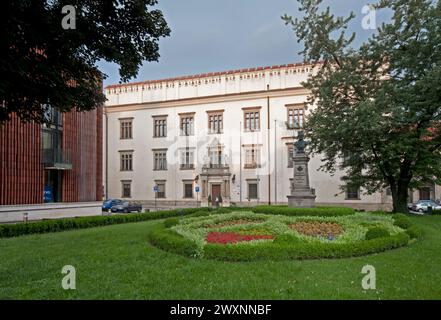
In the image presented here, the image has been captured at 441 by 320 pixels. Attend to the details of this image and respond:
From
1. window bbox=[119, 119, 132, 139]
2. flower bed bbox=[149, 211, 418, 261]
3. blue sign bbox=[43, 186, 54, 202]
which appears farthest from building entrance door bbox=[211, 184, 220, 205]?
flower bed bbox=[149, 211, 418, 261]

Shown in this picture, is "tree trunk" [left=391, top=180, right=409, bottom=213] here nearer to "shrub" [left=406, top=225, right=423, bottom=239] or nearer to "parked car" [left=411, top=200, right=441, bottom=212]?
"shrub" [left=406, top=225, right=423, bottom=239]

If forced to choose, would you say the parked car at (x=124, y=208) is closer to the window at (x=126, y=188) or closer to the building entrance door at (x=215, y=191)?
the window at (x=126, y=188)

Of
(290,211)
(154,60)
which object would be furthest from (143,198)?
(154,60)

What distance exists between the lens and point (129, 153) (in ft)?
155

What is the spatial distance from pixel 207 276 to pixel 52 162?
70.9 feet

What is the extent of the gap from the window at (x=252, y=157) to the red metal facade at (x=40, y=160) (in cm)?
1605

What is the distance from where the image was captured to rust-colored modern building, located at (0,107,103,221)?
75.9 ft

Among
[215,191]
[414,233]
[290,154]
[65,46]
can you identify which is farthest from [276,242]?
[215,191]

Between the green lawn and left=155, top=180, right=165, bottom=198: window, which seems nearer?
the green lawn

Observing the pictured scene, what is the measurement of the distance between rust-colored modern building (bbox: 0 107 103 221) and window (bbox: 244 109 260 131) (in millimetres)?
16332

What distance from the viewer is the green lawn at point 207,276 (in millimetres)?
6383

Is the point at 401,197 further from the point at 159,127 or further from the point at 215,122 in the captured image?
the point at 159,127

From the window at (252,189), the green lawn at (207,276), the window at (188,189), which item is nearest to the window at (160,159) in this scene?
the window at (188,189)
